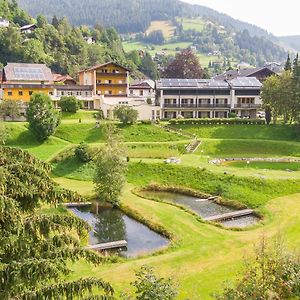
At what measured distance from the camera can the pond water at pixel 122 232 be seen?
109 feet

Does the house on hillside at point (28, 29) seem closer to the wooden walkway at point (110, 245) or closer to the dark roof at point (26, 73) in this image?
the dark roof at point (26, 73)

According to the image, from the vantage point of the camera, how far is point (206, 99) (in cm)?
8181

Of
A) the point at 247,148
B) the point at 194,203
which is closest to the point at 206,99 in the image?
the point at 247,148

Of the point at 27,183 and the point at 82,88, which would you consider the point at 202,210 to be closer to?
the point at 27,183

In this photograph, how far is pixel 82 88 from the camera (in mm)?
85688

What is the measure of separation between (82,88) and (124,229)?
53.3 meters

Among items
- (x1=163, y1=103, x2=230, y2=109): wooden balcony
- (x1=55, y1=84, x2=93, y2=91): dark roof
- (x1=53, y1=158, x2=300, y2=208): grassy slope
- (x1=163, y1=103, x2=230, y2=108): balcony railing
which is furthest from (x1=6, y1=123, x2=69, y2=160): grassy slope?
(x1=163, y1=103, x2=230, y2=109): wooden balcony

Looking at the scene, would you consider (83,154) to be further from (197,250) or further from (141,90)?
(141,90)

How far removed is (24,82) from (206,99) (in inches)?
1376

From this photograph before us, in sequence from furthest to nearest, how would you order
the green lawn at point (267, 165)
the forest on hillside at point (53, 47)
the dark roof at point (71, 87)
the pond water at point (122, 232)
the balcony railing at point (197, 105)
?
1. the forest on hillside at point (53, 47)
2. the dark roof at point (71, 87)
3. the balcony railing at point (197, 105)
4. the green lawn at point (267, 165)
5. the pond water at point (122, 232)

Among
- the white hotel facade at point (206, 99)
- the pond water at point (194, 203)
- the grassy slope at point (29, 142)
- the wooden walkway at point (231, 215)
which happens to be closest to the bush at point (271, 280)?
the wooden walkway at point (231, 215)

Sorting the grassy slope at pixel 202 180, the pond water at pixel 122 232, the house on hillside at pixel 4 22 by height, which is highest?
the house on hillside at pixel 4 22

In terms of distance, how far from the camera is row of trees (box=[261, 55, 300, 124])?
68.6 metres

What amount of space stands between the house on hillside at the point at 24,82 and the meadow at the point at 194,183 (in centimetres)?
1117
